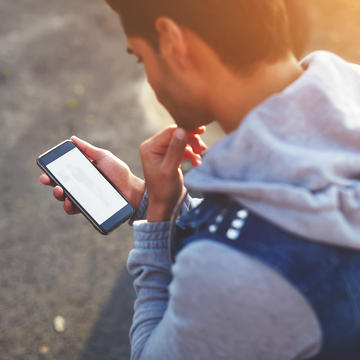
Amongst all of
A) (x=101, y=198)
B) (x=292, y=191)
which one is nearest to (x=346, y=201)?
(x=292, y=191)

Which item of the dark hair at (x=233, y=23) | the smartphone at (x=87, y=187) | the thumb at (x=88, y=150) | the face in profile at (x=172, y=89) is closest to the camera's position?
the dark hair at (x=233, y=23)

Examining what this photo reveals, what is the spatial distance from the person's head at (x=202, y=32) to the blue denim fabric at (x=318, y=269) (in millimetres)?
489

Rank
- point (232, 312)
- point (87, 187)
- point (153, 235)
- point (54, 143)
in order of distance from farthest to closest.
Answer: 1. point (54, 143)
2. point (87, 187)
3. point (153, 235)
4. point (232, 312)

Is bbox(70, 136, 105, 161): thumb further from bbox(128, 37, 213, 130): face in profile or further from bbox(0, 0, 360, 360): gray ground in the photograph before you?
bbox(0, 0, 360, 360): gray ground

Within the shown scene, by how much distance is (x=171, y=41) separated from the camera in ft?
4.21

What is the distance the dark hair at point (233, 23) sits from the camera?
47.9 inches

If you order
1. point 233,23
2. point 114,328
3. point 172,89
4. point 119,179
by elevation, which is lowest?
point 114,328

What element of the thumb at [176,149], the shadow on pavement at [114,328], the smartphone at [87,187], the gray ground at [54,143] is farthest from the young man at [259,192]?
the gray ground at [54,143]

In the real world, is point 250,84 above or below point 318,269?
above

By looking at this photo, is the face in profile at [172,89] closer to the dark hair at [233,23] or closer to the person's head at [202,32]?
the person's head at [202,32]

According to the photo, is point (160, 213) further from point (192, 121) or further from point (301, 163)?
point (301, 163)

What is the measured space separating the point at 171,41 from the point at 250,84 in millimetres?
275

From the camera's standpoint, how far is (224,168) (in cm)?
116

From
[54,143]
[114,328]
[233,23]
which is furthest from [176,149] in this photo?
[54,143]
